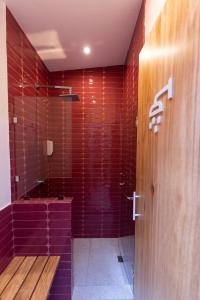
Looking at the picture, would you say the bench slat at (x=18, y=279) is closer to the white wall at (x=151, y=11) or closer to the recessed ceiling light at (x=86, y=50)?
the white wall at (x=151, y=11)

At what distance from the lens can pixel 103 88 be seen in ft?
9.27

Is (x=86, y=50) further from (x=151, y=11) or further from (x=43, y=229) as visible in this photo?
(x=43, y=229)

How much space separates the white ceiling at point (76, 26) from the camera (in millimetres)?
1510

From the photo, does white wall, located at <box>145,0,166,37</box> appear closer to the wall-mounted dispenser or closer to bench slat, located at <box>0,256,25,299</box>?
the wall-mounted dispenser

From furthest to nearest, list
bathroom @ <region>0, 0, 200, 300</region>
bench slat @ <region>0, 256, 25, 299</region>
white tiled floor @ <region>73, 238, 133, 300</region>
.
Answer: white tiled floor @ <region>73, 238, 133, 300</region> → bench slat @ <region>0, 256, 25, 299</region> → bathroom @ <region>0, 0, 200, 300</region>

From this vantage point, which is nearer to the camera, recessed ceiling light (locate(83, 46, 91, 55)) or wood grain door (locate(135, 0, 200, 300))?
wood grain door (locate(135, 0, 200, 300))

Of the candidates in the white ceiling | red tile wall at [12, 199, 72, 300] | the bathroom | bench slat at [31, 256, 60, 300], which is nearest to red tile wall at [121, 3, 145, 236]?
the bathroom

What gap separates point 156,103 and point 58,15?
1362 mm

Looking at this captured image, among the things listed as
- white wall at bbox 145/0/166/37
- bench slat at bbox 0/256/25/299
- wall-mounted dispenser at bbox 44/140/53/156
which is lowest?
bench slat at bbox 0/256/25/299

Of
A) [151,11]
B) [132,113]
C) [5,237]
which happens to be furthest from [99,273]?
[151,11]

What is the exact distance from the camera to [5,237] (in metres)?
1.50

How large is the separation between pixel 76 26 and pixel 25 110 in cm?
100

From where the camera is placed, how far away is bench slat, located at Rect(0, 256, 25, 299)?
4.31 feet

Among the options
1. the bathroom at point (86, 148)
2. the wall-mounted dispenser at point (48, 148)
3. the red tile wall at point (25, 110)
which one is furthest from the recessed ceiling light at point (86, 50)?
the wall-mounted dispenser at point (48, 148)
